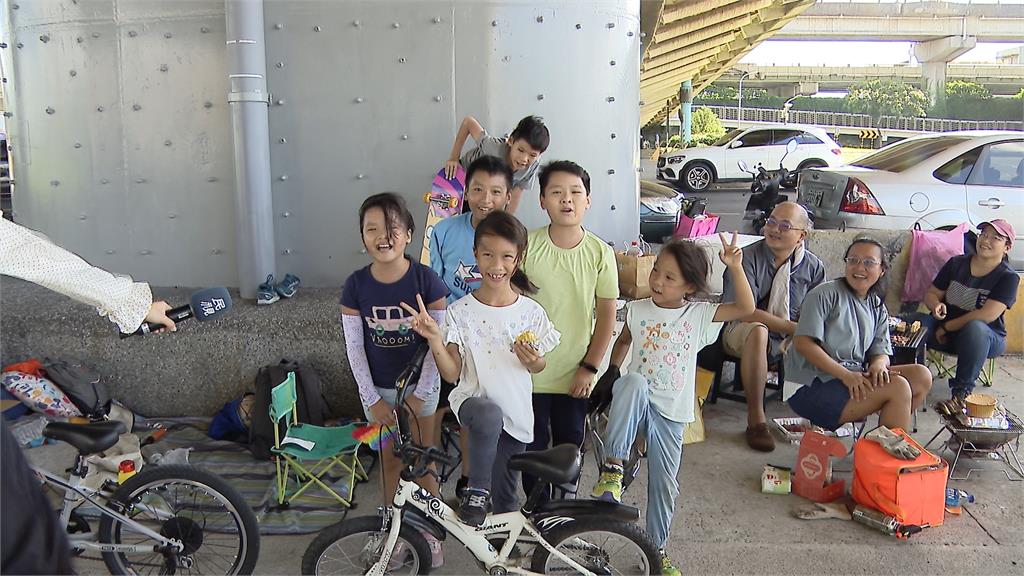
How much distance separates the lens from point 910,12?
38.2 m

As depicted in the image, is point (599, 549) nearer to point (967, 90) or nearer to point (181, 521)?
point (181, 521)

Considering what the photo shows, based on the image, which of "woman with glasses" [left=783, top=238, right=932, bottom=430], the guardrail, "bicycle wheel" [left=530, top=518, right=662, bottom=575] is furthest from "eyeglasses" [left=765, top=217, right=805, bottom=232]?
the guardrail

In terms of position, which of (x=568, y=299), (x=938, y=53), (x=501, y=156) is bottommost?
(x=568, y=299)

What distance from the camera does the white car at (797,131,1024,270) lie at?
8453mm

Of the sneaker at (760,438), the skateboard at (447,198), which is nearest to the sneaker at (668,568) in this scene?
the sneaker at (760,438)

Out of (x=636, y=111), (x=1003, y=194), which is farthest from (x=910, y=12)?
(x=636, y=111)

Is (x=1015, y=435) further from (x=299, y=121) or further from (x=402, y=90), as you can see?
(x=299, y=121)

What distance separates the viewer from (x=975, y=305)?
5.18 m

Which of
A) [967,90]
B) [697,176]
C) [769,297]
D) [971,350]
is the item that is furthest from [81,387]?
[967,90]

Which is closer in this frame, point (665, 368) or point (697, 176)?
point (665, 368)

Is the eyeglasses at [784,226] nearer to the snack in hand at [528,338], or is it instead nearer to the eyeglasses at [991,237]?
the eyeglasses at [991,237]

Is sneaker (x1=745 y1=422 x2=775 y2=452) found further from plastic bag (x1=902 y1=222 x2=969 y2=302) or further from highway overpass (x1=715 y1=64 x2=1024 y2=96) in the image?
highway overpass (x1=715 y1=64 x2=1024 y2=96)

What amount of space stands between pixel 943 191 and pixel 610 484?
24.3 feet

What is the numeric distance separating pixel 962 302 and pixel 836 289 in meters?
1.67
